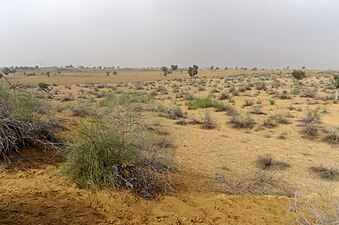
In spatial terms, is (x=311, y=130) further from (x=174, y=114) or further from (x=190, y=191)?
(x=190, y=191)

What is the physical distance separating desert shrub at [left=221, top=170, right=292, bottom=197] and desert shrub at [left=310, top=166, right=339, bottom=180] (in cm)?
136

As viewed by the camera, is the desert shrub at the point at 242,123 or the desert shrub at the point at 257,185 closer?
the desert shrub at the point at 257,185

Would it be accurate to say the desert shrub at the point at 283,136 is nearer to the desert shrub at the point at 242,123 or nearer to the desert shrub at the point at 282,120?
the desert shrub at the point at 242,123

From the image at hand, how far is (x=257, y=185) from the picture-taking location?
7.05 meters

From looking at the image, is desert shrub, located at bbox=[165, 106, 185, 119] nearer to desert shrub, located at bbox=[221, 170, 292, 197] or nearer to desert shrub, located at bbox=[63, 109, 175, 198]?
desert shrub, located at bbox=[221, 170, 292, 197]

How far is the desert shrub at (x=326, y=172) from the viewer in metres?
8.18

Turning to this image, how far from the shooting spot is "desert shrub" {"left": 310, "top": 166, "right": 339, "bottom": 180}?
26.8 feet

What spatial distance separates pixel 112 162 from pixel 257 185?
3.39m

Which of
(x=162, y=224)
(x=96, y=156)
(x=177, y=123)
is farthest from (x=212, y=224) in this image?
(x=177, y=123)

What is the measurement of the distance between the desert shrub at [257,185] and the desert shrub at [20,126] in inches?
169

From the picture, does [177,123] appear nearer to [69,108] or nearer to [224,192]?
[69,108]

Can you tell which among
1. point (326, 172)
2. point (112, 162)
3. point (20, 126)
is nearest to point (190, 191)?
point (112, 162)

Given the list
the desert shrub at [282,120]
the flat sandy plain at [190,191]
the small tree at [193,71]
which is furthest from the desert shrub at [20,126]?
the small tree at [193,71]

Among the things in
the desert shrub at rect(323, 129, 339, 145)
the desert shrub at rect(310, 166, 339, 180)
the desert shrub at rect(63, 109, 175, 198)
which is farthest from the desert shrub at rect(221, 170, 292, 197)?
the desert shrub at rect(323, 129, 339, 145)
